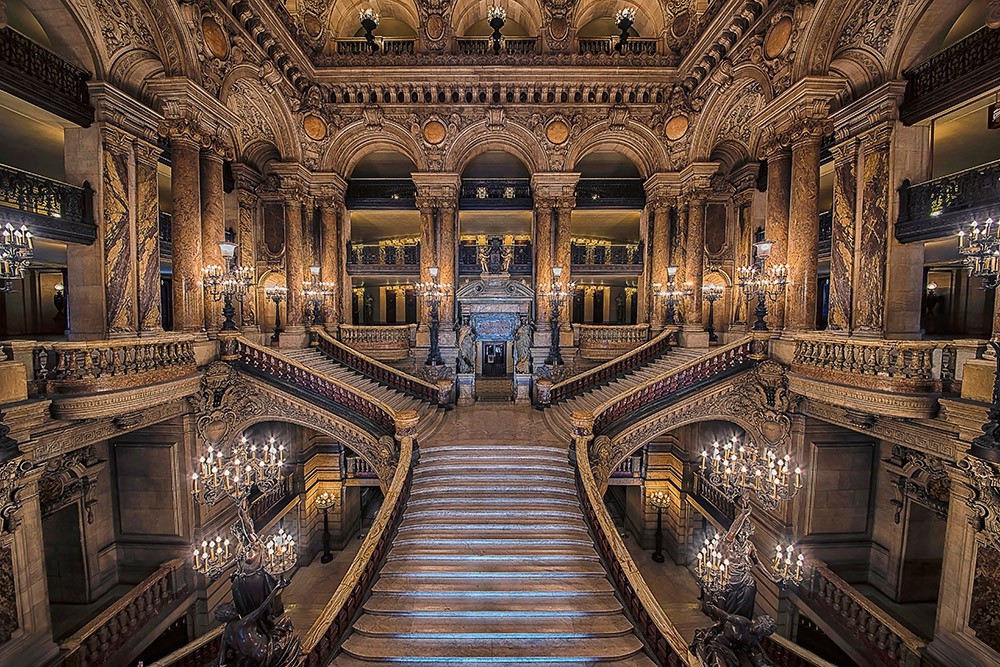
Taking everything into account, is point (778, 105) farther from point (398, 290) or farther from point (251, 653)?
point (398, 290)

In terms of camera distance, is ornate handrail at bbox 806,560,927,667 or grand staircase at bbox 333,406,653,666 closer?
grand staircase at bbox 333,406,653,666

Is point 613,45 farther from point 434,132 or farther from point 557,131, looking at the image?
point 434,132

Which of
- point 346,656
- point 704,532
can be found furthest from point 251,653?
point 704,532

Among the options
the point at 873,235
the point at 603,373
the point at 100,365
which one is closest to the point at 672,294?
the point at 603,373

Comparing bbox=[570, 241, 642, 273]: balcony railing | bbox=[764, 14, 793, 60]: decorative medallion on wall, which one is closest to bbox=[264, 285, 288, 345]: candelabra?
A: bbox=[570, 241, 642, 273]: balcony railing

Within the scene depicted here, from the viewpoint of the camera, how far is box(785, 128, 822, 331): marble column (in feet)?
30.3

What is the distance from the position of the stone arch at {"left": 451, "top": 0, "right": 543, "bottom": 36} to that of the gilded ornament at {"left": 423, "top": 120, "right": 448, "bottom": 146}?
3140 mm

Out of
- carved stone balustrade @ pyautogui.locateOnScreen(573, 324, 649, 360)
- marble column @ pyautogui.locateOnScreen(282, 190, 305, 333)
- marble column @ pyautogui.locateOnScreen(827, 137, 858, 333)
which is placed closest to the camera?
marble column @ pyautogui.locateOnScreen(827, 137, 858, 333)

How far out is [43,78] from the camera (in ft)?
24.8

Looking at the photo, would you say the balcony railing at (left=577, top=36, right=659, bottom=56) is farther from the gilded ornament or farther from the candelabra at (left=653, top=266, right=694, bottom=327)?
the candelabra at (left=653, top=266, right=694, bottom=327)

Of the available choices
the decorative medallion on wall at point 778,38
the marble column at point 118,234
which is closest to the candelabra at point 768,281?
the decorative medallion on wall at point 778,38

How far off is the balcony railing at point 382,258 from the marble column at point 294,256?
6.89ft

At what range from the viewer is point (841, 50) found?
8.73 metres

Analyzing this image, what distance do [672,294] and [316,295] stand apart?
13.2 metres
